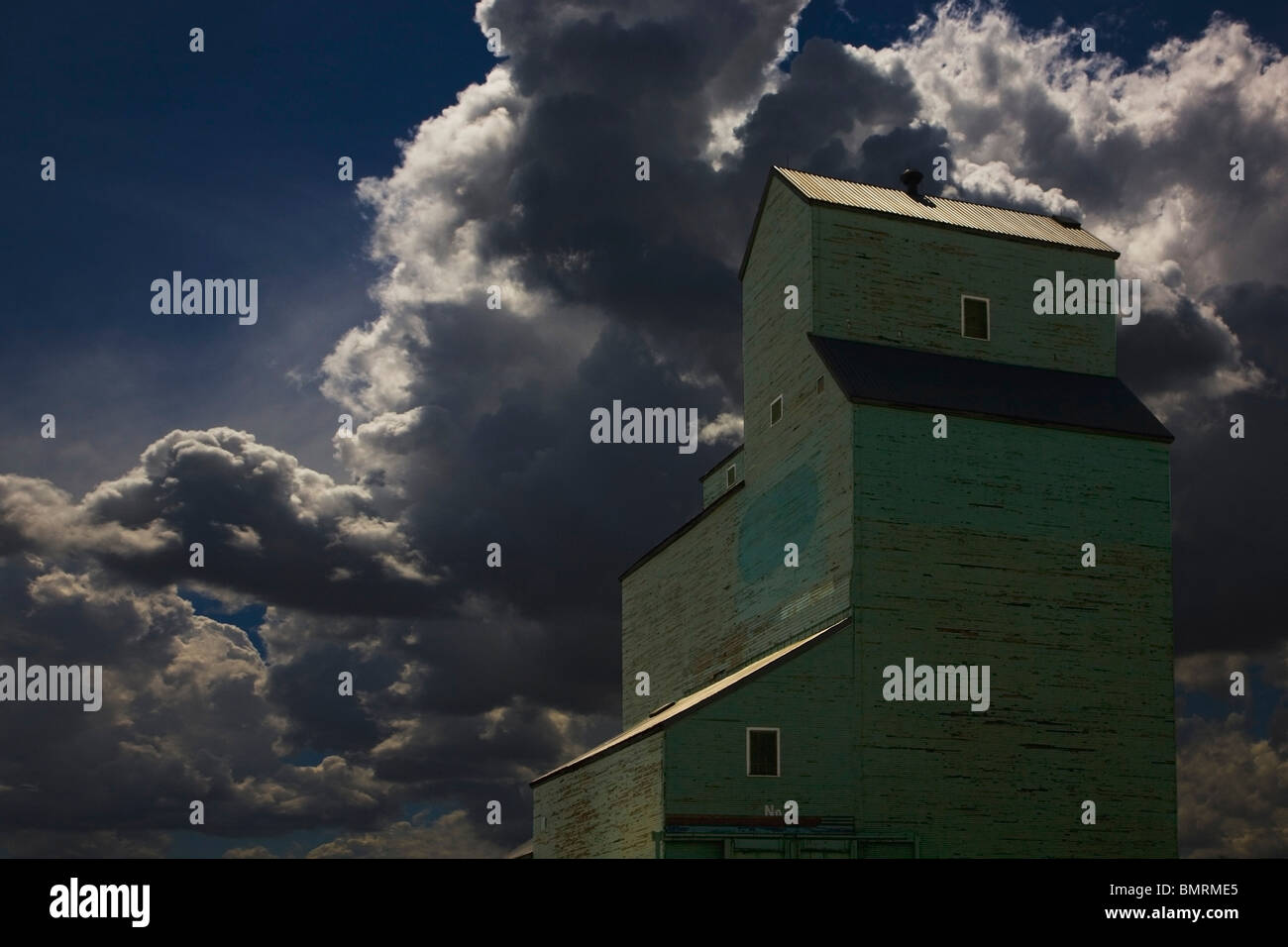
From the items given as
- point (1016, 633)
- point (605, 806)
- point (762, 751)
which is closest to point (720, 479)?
point (1016, 633)

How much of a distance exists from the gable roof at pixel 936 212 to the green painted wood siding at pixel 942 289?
11.9 inches

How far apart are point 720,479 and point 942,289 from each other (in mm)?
15929

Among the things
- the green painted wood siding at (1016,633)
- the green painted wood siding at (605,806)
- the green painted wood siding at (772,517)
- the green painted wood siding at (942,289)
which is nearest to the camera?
the green painted wood siding at (605,806)

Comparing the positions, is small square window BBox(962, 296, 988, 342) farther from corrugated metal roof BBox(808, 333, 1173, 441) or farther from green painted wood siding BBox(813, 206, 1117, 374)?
corrugated metal roof BBox(808, 333, 1173, 441)

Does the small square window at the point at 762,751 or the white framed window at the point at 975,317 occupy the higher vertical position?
the white framed window at the point at 975,317

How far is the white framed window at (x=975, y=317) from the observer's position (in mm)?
47656

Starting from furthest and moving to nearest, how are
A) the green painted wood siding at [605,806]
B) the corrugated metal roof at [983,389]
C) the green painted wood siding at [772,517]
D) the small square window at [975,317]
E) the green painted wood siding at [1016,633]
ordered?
1. the small square window at [975,317]
2. the corrugated metal roof at [983,389]
3. the green painted wood siding at [772,517]
4. the green painted wood siding at [1016,633]
5. the green painted wood siding at [605,806]

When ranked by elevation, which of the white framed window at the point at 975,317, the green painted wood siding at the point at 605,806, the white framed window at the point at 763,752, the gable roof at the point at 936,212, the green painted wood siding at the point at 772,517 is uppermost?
the gable roof at the point at 936,212

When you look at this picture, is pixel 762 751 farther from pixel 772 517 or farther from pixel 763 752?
pixel 772 517

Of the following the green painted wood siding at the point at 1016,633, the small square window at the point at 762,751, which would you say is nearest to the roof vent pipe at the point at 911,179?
the green painted wood siding at the point at 1016,633

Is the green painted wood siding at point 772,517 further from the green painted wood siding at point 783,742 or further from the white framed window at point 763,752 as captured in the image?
the white framed window at point 763,752
